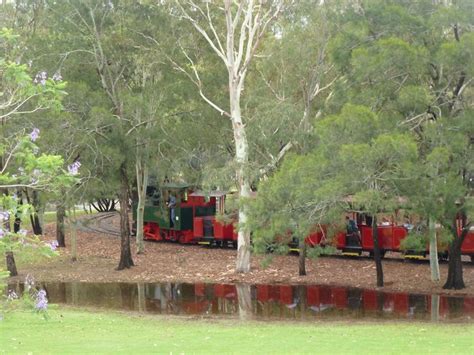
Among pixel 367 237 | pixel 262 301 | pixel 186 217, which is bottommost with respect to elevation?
pixel 262 301

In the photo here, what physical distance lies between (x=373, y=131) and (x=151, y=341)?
7.80m

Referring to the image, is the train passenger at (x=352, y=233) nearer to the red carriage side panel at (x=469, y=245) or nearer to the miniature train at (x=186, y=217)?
the miniature train at (x=186, y=217)

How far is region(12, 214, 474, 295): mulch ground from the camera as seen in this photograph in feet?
78.2

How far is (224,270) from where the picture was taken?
2688 centimetres

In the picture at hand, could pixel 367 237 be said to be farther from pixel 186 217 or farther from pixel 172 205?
pixel 172 205

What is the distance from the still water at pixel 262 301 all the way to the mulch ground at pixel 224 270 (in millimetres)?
1111

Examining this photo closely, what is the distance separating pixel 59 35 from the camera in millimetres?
27953

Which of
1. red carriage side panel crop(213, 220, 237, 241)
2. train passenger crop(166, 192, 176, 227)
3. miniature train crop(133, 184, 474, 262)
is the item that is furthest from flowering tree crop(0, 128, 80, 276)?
train passenger crop(166, 192, 176, 227)

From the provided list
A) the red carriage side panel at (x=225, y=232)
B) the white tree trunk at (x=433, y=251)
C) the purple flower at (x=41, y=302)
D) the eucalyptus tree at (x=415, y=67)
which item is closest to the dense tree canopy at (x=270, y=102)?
the eucalyptus tree at (x=415, y=67)

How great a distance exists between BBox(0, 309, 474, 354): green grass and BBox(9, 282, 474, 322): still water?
5.05 ft

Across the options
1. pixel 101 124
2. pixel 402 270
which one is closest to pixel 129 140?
pixel 101 124

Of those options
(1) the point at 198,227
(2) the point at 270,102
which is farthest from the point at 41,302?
(1) the point at 198,227

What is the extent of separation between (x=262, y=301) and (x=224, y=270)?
Answer: 6.22 m

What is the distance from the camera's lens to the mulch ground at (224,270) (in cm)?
2383
